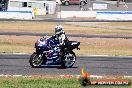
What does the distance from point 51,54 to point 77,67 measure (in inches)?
46.3

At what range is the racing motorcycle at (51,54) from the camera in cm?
1797

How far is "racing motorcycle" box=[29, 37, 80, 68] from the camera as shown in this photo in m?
18.0

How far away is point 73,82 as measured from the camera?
13812 mm

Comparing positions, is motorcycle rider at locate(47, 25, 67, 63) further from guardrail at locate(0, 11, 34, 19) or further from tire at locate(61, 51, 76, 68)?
guardrail at locate(0, 11, 34, 19)

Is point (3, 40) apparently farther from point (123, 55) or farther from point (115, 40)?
point (123, 55)

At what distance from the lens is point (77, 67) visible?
18641mm

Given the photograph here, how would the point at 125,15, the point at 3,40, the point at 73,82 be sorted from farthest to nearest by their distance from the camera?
1. the point at 125,15
2. the point at 3,40
3. the point at 73,82

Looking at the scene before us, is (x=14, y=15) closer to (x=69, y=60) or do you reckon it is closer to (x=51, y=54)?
(x=69, y=60)

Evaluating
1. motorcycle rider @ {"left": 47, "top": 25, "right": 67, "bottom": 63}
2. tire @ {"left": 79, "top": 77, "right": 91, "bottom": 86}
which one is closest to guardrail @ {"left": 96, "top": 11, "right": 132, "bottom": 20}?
motorcycle rider @ {"left": 47, "top": 25, "right": 67, "bottom": 63}

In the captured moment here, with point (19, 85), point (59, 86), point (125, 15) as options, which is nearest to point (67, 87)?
point (59, 86)

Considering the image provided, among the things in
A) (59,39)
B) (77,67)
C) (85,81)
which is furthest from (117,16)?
(85,81)

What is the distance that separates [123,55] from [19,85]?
1258cm

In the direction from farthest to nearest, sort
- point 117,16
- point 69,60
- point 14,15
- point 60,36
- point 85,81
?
point 117,16 < point 14,15 < point 69,60 < point 60,36 < point 85,81

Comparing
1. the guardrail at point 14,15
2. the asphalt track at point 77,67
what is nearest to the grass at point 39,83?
the asphalt track at point 77,67
